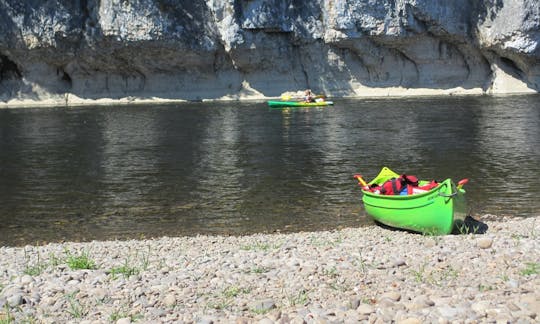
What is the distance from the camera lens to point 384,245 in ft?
36.9

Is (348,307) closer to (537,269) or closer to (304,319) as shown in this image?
(304,319)

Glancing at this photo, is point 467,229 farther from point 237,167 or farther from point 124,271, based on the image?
point 237,167

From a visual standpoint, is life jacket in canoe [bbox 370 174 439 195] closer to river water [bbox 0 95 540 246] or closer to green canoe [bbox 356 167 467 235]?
green canoe [bbox 356 167 467 235]

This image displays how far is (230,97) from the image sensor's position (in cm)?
6022

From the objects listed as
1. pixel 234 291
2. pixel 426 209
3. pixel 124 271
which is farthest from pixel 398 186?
pixel 124 271

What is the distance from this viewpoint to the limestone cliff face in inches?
2234

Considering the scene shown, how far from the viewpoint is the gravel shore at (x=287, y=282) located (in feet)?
24.4

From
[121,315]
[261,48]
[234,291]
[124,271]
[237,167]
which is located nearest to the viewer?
[121,315]

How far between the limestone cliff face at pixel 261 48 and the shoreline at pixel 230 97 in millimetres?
245

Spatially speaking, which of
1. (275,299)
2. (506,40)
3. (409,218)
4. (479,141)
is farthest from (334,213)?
(506,40)

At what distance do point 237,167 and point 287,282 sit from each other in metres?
13.6

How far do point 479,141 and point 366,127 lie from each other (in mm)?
7393

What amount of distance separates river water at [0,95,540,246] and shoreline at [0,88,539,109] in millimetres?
16551

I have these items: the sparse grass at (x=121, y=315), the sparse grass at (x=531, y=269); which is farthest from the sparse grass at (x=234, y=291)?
the sparse grass at (x=531, y=269)
